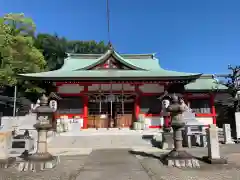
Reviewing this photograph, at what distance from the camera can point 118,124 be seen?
18141 mm

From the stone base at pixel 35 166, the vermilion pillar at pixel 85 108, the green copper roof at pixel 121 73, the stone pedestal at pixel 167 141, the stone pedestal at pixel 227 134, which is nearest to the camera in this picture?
A: the stone base at pixel 35 166

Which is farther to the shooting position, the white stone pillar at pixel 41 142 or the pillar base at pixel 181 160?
the white stone pillar at pixel 41 142

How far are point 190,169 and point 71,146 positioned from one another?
708 centimetres

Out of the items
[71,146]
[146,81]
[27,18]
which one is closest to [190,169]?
[71,146]

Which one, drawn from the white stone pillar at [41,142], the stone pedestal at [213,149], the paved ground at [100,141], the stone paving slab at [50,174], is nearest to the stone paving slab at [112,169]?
the stone paving slab at [50,174]

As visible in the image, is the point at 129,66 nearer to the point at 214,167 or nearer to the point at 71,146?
the point at 71,146

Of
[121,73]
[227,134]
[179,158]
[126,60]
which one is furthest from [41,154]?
[126,60]

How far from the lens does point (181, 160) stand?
667 cm

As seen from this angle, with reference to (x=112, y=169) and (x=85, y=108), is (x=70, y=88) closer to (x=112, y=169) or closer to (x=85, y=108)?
(x=85, y=108)

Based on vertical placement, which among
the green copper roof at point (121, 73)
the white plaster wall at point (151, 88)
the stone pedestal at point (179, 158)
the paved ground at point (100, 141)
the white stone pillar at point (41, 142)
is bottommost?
the paved ground at point (100, 141)

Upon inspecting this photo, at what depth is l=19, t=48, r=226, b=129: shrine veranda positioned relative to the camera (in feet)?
55.2

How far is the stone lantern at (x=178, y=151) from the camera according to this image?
21.7 ft

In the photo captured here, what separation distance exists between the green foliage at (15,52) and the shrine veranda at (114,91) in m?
5.59

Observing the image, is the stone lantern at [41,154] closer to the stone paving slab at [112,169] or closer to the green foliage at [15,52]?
the stone paving slab at [112,169]
